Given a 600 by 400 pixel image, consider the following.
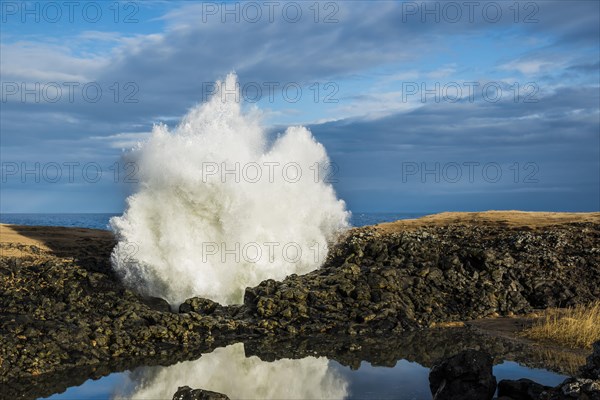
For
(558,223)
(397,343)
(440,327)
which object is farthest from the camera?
(558,223)

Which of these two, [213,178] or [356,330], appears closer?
[356,330]

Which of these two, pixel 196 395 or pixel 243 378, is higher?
pixel 196 395

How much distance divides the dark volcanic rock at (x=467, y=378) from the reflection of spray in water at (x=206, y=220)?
36.9 feet

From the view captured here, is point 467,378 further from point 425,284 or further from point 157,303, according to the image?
point 157,303

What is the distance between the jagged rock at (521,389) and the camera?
10477 mm

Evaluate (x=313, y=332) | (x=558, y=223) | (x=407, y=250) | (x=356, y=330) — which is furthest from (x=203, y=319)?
(x=558, y=223)

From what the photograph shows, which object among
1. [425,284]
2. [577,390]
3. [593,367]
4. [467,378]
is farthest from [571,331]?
[577,390]

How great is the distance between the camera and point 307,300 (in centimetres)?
1986

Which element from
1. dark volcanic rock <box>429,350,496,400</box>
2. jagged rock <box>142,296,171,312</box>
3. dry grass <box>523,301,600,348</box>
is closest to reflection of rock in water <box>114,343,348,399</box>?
dark volcanic rock <box>429,350,496,400</box>

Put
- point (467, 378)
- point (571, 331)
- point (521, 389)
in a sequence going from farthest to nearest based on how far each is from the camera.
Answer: point (571, 331) < point (467, 378) < point (521, 389)

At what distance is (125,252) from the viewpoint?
71.9ft

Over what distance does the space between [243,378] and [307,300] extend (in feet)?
18.8

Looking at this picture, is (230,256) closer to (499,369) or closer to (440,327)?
(440,327)

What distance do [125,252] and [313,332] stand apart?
7515 millimetres
